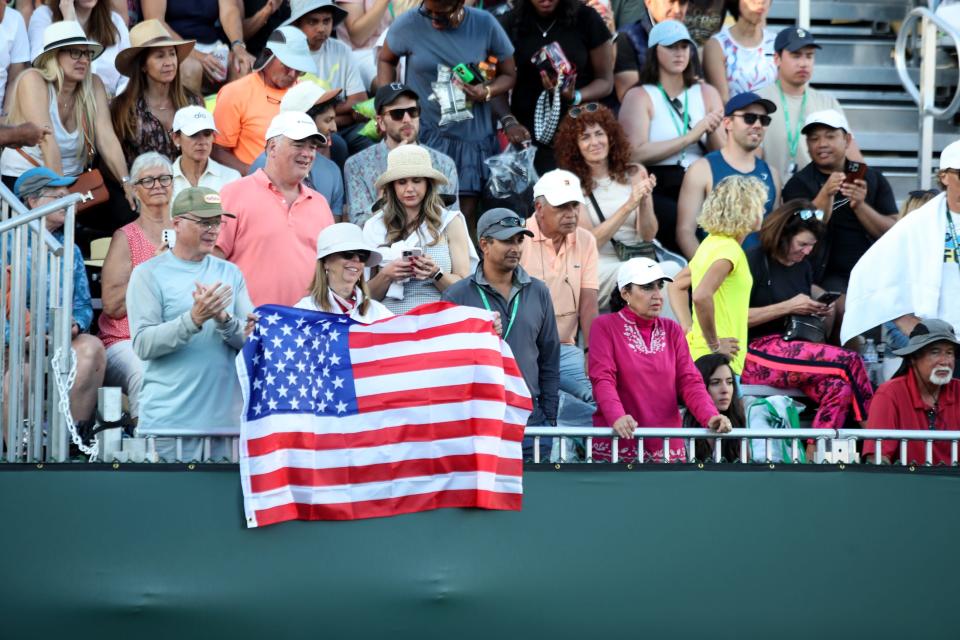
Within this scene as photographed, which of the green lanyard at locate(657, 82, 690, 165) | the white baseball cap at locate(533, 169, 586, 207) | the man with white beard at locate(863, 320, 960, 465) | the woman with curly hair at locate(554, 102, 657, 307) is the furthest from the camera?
the green lanyard at locate(657, 82, 690, 165)

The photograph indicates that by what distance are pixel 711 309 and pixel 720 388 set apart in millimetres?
845

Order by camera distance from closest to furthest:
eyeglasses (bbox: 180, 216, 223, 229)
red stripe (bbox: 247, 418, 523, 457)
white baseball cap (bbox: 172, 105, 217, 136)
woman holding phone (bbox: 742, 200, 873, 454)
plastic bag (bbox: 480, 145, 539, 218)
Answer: red stripe (bbox: 247, 418, 523, 457)
eyeglasses (bbox: 180, 216, 223, 229)
woman holding phone (bbox: 742, 200, 873, 454)
white baseball cap (bbox: 172, 105, 217, 136)
plastic bag (bbox: 480, 145, 539, 218)

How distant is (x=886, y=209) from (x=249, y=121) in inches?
159

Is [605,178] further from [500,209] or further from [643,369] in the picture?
[643,369]

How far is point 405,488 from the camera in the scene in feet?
24.4

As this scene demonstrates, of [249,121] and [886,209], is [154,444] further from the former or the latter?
[886,209]

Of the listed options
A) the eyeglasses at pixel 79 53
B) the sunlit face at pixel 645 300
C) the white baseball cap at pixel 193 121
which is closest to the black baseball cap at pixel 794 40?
the sunlit face at pixel 645 300

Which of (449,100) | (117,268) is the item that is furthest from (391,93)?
(117,268)

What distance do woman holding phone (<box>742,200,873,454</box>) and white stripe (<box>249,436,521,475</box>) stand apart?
8.59 feet

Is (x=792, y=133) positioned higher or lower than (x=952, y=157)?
higher

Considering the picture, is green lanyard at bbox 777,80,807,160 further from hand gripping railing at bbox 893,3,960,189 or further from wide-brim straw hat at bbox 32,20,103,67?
wide-brim straw hat at bbox 32,20,103,67

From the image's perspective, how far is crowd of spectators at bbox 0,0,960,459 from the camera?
809 centimetres

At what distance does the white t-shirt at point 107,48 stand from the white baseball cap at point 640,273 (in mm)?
3771

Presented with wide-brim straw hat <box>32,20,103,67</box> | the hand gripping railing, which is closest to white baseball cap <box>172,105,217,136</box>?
wide-brim straw hat <box>32,20,103,67</box>
